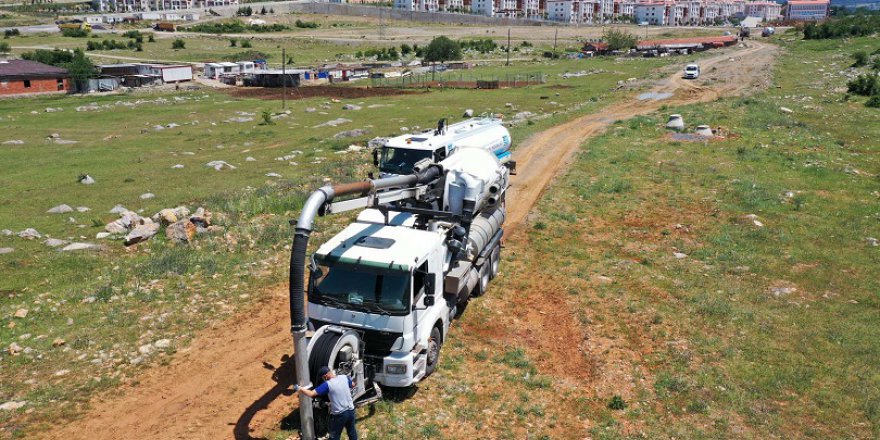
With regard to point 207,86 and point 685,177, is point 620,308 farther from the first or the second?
point 207,86

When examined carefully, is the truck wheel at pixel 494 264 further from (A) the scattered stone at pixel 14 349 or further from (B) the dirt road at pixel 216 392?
(A) the scattered stone at pixel 14 349

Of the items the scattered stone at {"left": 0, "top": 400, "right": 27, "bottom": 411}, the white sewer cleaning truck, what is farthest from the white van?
the scattered stone at {"left": 0, "top": 400, "right": 27, "bottom": 411}

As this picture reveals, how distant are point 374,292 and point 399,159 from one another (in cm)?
1170

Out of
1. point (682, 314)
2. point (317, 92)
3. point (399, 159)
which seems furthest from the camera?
point (317, 92)

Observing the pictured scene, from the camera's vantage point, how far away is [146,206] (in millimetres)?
27609

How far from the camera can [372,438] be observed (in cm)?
1145

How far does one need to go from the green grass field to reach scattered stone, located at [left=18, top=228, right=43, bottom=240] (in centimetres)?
1835

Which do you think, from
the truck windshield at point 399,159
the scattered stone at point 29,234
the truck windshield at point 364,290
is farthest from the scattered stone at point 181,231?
the truck windshield at point 364,290

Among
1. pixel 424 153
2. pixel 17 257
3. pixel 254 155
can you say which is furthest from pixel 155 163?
pixel 424 153

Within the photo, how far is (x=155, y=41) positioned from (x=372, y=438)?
151 m

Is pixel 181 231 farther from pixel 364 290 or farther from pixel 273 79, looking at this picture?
pixel 273 79

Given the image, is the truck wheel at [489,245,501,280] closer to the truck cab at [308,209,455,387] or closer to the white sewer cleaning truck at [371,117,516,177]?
the white sewer cleaning truck at [371,117,516,177]

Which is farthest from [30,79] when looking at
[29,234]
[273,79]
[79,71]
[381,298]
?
[381,298]

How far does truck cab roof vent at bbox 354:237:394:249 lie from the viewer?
41.0ft
